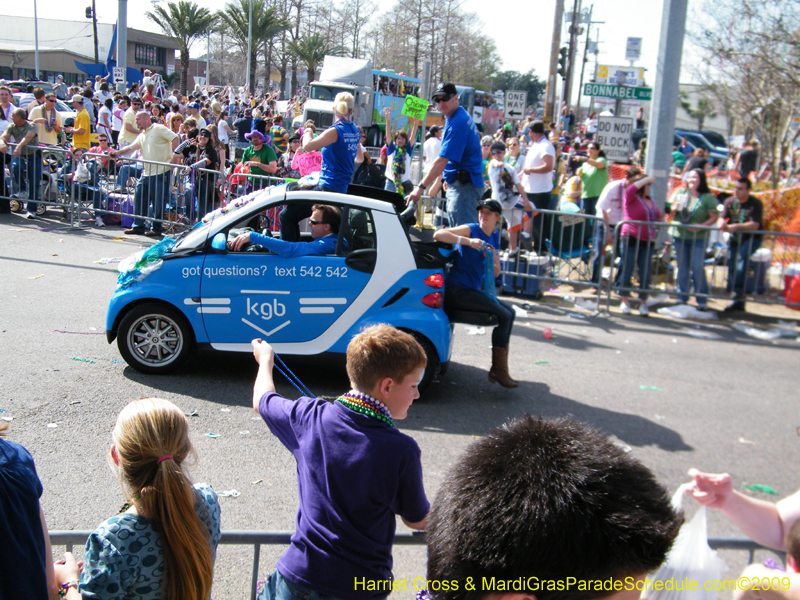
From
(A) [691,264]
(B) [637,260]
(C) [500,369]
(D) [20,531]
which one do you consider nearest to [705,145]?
(A) [691,264]

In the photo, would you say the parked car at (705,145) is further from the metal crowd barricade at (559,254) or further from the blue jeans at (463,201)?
the blue jeans at (463,201)

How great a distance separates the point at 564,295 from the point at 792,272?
3.17 m

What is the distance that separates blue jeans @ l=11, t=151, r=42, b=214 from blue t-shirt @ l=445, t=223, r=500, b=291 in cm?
973

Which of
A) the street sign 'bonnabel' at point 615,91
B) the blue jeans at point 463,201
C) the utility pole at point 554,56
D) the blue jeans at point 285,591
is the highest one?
the utility pole at point 554,56

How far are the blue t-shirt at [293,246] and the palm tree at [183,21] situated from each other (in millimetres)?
48085

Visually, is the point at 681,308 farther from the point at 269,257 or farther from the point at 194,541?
the point at 194,541

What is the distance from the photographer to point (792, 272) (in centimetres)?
1004

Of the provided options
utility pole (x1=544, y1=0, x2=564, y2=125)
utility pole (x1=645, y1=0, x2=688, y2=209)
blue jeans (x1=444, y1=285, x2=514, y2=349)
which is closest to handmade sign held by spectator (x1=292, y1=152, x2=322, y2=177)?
utility pole (x1=645, y1=0, x2=688, y2=209)

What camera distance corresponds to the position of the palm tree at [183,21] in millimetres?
50188

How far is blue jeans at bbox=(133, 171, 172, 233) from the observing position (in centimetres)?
1234

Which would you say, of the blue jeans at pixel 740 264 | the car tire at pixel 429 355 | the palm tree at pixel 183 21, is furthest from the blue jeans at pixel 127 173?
the palm tree at pixel 183 21

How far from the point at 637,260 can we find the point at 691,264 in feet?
2.44

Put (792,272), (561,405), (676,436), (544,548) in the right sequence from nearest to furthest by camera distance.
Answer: (544,548) < (676,436) < (561,405) < (792,272)

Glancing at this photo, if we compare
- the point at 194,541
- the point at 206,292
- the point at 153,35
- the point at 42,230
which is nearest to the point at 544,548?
the point at 194,541
